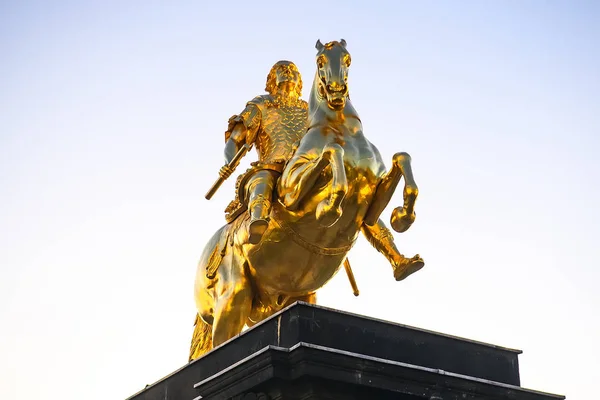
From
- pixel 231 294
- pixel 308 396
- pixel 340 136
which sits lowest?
pixel 308 396

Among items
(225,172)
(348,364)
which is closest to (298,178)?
(225,172)

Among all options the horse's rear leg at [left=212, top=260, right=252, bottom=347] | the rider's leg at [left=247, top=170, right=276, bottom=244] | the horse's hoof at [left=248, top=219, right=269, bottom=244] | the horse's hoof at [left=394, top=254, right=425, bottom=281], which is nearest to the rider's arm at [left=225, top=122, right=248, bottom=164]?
the rider's leg at [left=247, top=170, right=276, bottom=244]

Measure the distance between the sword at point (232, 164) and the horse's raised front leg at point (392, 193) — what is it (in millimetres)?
2002

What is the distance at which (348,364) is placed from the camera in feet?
35.8

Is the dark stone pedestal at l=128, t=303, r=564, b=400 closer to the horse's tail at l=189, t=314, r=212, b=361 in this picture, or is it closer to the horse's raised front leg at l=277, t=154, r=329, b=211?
the horse's raised front leg at l=277, t=154, r=329, b=211

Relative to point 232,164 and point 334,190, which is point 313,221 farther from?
point 232,164

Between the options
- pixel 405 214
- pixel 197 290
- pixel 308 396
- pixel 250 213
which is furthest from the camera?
pixel 197 290

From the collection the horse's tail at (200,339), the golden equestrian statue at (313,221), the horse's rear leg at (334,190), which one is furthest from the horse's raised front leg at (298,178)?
the horse's tail at (200,339)

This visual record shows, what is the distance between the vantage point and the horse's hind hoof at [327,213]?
1236cm

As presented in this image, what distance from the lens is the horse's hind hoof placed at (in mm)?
12359

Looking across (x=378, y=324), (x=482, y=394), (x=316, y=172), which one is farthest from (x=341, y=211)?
(x=482, y=394)

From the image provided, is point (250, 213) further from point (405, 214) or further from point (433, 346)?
point (433, 346)

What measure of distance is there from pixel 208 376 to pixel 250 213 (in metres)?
2.10

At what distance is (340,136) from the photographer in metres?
13.4
